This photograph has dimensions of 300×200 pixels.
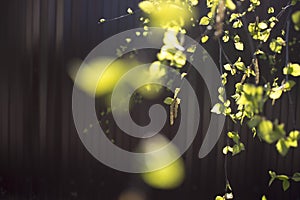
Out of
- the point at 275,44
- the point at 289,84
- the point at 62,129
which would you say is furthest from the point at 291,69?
the point at 62,129

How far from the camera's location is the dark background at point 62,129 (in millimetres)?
3318

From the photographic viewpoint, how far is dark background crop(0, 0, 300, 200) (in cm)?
332

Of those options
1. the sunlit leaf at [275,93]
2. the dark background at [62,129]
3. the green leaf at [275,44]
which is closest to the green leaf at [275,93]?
the sunlit leaf at [275,93]

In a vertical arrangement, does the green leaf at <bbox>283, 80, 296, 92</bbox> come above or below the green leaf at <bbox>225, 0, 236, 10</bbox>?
below

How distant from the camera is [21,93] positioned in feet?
11.7

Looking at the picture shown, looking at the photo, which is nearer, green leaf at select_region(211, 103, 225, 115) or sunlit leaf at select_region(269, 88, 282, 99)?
sunlit leaf at select_region(269, 88, 282, 99)

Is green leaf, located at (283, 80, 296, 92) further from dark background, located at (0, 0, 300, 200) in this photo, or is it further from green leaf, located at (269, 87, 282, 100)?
dark background, located at (0, 0, 300, 200)

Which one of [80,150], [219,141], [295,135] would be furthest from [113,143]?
[295,135]

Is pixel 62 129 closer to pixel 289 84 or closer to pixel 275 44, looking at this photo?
pixel 275 44

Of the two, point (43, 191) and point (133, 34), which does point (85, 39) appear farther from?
point (43, 191)

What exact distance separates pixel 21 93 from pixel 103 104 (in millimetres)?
650

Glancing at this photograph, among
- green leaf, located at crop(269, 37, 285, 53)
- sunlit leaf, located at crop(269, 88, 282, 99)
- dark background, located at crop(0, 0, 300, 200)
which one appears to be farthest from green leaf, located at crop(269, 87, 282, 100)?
dark background, located at crop(0, 0, 300, 200)

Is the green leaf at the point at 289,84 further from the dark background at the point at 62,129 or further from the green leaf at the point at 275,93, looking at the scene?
the dark background at the point at 62,129

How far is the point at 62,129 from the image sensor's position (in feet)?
11.5
